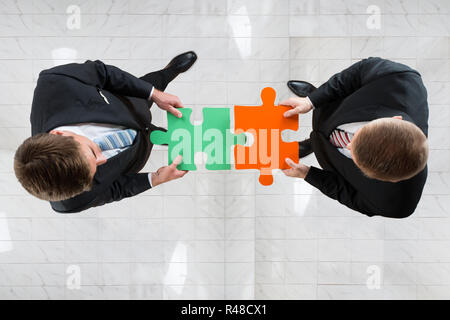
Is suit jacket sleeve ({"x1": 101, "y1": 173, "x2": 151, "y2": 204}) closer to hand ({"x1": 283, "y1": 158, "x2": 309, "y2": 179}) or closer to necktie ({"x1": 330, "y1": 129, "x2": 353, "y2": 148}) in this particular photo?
hand ({"x1": 283, "y1": 158, "x2": 309, "y2": 179})

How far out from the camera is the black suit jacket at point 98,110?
1.33 meters

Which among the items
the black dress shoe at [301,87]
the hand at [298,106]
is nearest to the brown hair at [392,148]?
the hand at [298,106]

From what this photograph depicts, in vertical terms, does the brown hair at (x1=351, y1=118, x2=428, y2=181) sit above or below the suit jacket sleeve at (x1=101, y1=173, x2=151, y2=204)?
above

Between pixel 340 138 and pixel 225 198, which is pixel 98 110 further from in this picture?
pixel 225 198

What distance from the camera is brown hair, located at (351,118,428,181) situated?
1121 millimetres

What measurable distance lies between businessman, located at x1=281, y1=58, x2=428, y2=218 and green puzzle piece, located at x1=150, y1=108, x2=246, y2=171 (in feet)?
1.10

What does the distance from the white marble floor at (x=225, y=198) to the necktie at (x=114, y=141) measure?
0.93 meters

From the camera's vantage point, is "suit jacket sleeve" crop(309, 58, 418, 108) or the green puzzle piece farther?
the green puzzle piece

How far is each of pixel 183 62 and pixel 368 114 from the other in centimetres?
142

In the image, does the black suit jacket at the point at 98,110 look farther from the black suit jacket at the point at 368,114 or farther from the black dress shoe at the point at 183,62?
the black suit jacket at the point at 368,114

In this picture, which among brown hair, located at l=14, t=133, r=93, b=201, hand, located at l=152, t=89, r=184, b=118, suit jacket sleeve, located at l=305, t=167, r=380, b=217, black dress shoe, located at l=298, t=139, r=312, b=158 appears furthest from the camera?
black dress shoe, located at l=298, t=139, r=312, b=158

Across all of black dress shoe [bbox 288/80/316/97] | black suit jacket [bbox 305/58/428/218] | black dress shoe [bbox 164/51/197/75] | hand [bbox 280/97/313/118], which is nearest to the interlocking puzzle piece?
hand [bbox 280/97/313/118]

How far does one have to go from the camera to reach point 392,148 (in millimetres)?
1124

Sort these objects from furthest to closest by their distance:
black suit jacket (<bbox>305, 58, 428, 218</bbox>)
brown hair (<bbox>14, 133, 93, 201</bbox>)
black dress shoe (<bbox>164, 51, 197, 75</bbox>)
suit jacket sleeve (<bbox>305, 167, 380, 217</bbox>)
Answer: black dress shoe (<bbox>164, 51, 197, 75</bbox>) < suit jacket sleeve (<bbox>305, 167, 380, 217</bbox>) < black suit jacket (<bbox>305, 58, 428, 218</bbox>) < brown hair (<bbox>14, 133, 93, 201</bbox>)
